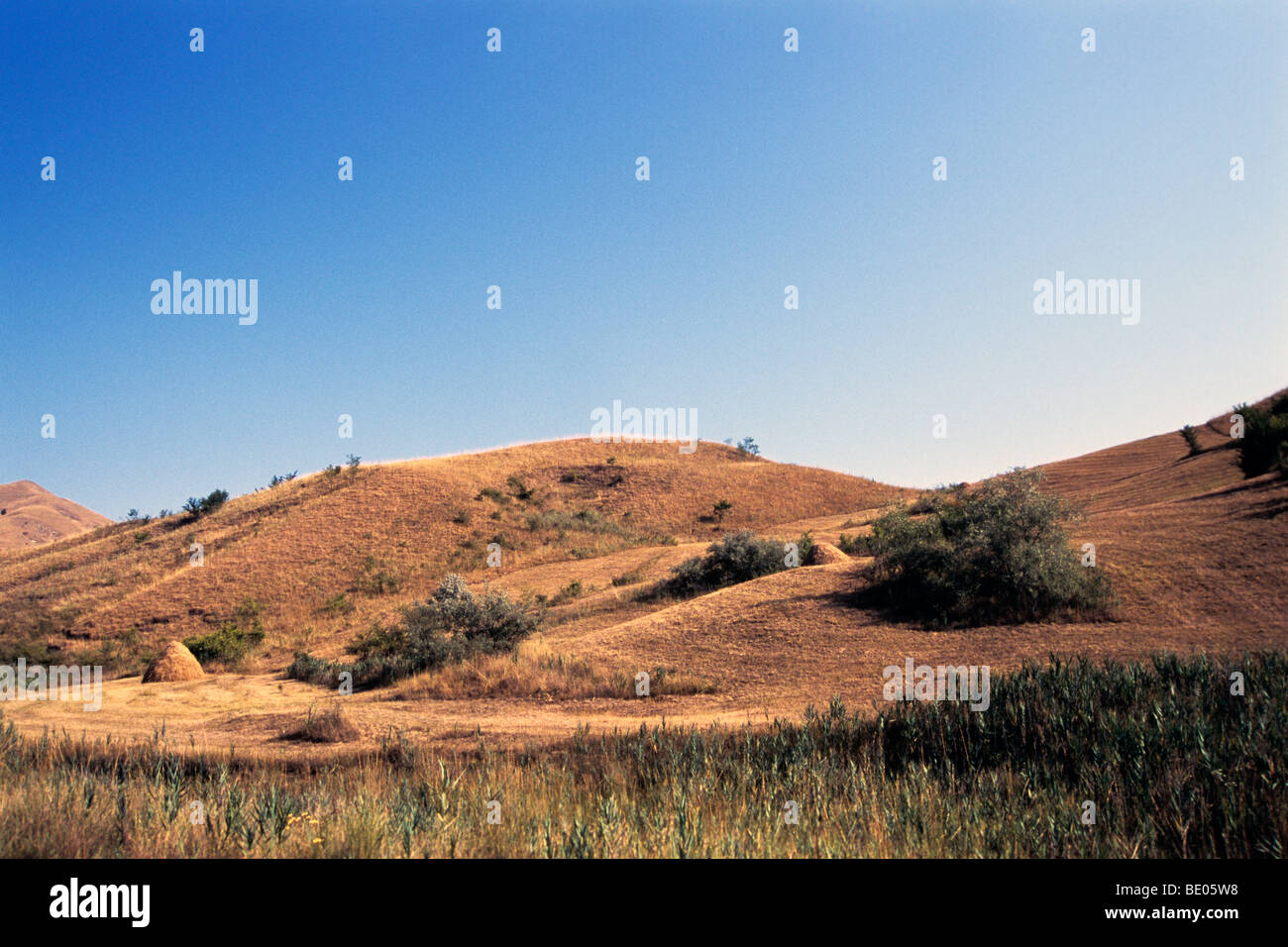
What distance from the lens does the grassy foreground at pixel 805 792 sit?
14.0 ft

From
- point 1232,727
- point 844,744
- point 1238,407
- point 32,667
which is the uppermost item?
point 1238,407

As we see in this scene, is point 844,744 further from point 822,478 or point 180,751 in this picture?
point 822,478

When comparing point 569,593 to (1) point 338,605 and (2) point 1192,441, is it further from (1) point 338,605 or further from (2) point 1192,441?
(2) point 1192,441

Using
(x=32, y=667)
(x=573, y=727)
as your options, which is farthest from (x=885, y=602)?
(x=32, y=667)

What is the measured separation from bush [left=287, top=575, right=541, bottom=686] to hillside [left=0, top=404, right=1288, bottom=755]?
2.34 feet

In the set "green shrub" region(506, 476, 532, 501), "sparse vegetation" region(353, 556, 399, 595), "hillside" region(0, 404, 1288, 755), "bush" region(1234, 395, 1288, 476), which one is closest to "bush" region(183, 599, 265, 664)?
"hillside" region(0, 404, 1288, 755)

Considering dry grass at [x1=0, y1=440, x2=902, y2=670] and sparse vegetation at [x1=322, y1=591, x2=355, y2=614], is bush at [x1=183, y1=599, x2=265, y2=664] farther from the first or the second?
sparse vegetation at [x1=322, y1=591, x2=355, y2=614]

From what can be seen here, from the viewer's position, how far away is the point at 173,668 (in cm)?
1973

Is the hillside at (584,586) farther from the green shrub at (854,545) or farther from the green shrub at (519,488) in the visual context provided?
the green shrub at (854,545)

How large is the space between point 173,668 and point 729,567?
626 inches

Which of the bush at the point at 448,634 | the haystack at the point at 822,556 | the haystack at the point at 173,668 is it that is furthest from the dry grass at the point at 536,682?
the haystack at the point at 822,556

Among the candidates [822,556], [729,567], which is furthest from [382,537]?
[822,556]

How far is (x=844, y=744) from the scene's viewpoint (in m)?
7.51
